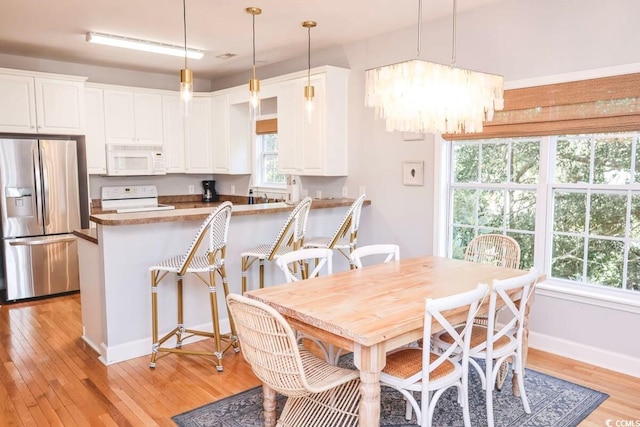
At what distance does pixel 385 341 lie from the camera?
6.49 ft

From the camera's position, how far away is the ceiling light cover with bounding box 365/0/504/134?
256cm

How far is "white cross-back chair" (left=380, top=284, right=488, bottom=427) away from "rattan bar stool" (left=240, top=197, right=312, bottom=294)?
4.83 feet

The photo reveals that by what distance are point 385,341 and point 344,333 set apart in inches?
6.8

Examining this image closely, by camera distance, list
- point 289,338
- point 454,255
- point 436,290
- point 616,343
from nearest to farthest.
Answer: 1. point 289,338
2. point 436,290
3. point 616,343
4. point 454,255

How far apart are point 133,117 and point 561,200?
4.83 m

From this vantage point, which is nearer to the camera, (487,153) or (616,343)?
(616,343)

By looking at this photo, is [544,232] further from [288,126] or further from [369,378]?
[288,126]

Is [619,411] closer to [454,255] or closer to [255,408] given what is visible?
[454,255]

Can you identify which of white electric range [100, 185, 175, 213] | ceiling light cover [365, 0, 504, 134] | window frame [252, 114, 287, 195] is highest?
ceiling light cover [365, 0, 504, 134]

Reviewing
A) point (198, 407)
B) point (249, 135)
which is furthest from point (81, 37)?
point (198, 407)

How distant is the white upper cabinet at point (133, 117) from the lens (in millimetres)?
5727

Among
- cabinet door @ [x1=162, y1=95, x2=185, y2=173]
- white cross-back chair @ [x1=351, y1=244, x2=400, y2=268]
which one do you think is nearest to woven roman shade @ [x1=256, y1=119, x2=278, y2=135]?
cabinet door @ [x1=162, y1=95, x2=185, y2=173]

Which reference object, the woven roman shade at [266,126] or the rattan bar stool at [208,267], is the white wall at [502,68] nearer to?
the woven roman shade at [266,126]

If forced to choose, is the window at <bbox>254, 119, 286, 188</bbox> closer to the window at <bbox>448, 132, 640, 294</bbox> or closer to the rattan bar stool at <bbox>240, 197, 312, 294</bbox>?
the rattan bar stool at <bbox>240, 197, 312, 294</bbox>
